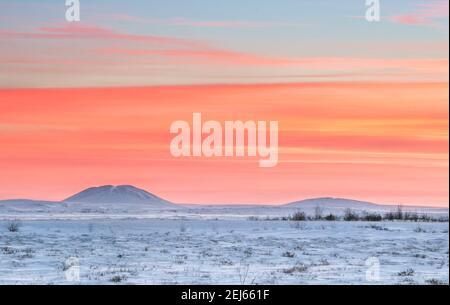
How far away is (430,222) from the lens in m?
43.3

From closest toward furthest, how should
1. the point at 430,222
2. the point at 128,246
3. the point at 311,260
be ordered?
the point at 311,260, the point at 128,246, the point at 430,222

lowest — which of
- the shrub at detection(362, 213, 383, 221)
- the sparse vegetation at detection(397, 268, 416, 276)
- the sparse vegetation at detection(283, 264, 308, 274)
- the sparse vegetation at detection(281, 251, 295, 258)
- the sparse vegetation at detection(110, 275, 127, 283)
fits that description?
the shrub at detection(362, 213, 383, 221)

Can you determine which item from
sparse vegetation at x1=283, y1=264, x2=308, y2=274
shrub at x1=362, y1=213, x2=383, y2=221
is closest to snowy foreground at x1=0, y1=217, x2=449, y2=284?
sparse vegetation at x1=283, y1=264, x2=308, y2=274

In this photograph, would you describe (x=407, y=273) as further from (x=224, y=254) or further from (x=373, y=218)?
(x=373, y=218)

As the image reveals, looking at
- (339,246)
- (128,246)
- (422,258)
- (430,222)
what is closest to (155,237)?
(128,246)

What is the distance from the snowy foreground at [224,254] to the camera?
69.2ft

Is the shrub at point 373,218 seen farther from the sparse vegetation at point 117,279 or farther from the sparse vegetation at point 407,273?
the sparse vegetation at point 117,279

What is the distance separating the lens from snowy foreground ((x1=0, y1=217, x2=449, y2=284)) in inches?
830

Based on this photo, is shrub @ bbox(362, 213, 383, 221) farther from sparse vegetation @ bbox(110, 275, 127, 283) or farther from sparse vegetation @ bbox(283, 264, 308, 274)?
sparse vegetation @ bbox(110, 275, 127, 283)

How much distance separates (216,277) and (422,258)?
26.9 ft

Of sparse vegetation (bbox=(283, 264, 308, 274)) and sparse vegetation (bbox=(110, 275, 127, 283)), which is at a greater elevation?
sparse vegetation (bbox=(110, 275, 127, 283))

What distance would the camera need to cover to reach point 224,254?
26297 millimetres

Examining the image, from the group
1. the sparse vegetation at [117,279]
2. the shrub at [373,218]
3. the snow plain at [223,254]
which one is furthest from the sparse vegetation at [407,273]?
the shrub at [373,218]
